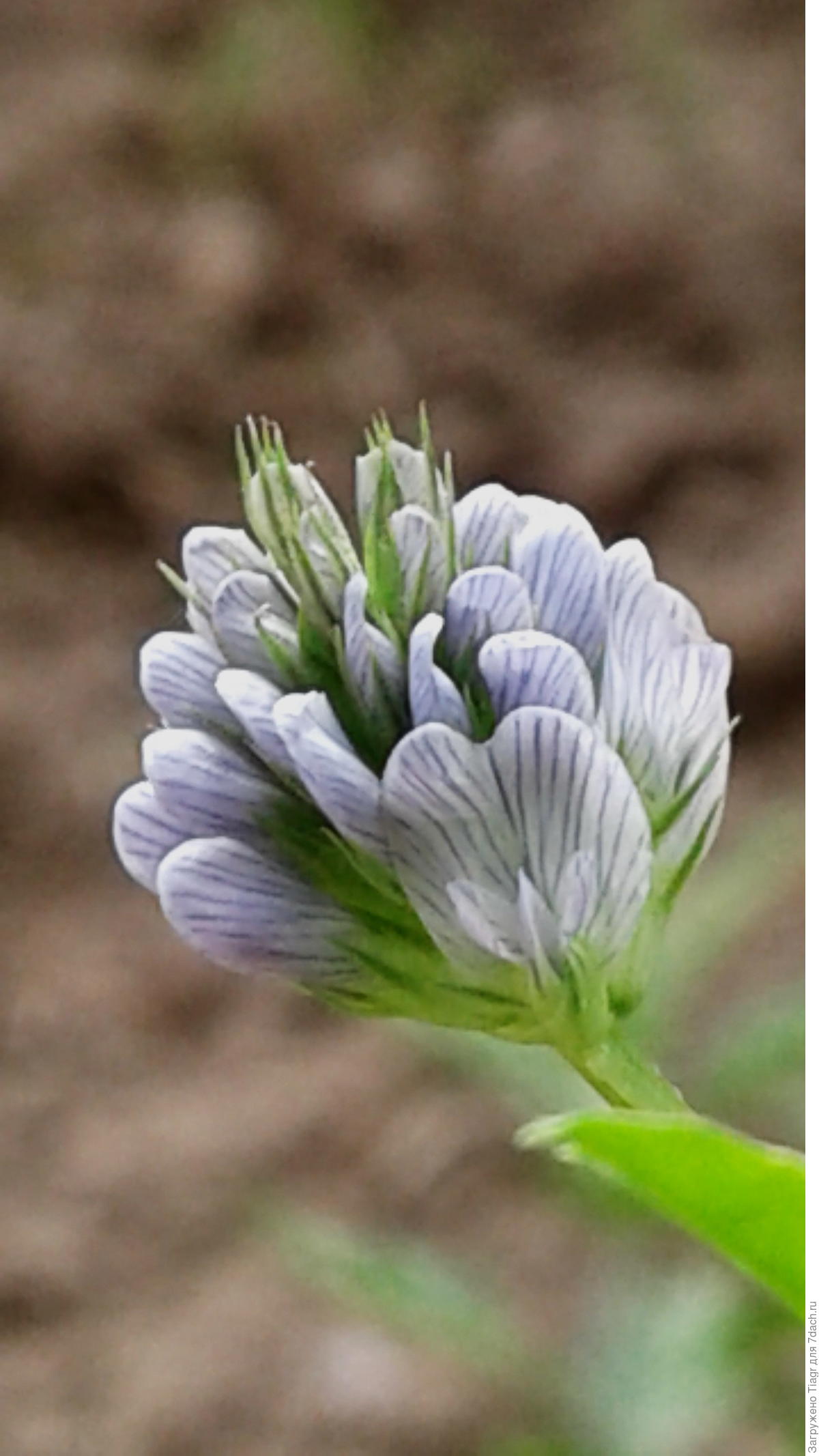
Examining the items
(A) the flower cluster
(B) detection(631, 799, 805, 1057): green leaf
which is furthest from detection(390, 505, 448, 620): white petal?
(B) detection(631, 799, 805, 1057): green leaf

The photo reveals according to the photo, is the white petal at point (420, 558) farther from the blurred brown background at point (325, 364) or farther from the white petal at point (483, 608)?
the blurred brown background at point (325, 364)

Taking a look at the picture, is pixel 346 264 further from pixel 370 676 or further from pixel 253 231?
pixel 370 676

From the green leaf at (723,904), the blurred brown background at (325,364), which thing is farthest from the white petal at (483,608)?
the blurred brown background at (325,364)

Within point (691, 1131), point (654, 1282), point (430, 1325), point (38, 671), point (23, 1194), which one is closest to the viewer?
point (691, 1131)

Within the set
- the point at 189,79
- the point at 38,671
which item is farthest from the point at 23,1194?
the point at 189,79

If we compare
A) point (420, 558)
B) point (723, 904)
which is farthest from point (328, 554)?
point (723, 904)

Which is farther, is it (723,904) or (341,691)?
(723,904)

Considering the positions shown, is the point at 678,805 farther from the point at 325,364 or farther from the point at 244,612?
the point at 325,364
